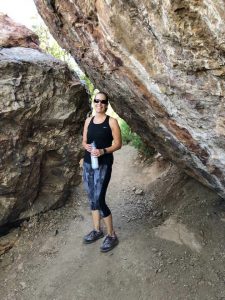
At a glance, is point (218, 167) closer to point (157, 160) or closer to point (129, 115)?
point (129, 115)

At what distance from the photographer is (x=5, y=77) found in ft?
22.2

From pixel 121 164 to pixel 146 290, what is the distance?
564cm

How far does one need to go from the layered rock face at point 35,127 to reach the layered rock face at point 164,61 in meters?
0.93

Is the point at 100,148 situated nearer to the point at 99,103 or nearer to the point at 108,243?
the point at 99,103

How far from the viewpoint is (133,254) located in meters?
6.79

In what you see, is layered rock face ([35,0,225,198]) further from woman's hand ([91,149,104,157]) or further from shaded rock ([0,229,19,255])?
shaded rock ([0,229,19,255])

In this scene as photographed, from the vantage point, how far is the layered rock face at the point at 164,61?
4.02 meters

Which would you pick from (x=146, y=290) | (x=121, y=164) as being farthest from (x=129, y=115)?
(x=121, y=164)

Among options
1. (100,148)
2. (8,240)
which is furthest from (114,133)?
(8,240)

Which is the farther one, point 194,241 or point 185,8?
point 194,241

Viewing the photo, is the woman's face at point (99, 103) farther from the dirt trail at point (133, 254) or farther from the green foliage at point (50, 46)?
the green foliage at point (50, 46)

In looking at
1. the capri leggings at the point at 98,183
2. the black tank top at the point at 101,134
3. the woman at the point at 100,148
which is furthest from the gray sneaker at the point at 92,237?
the black tank top at the point at 101,134

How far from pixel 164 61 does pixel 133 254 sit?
3812 millimetres

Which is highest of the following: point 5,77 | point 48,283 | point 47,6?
point 47,6
